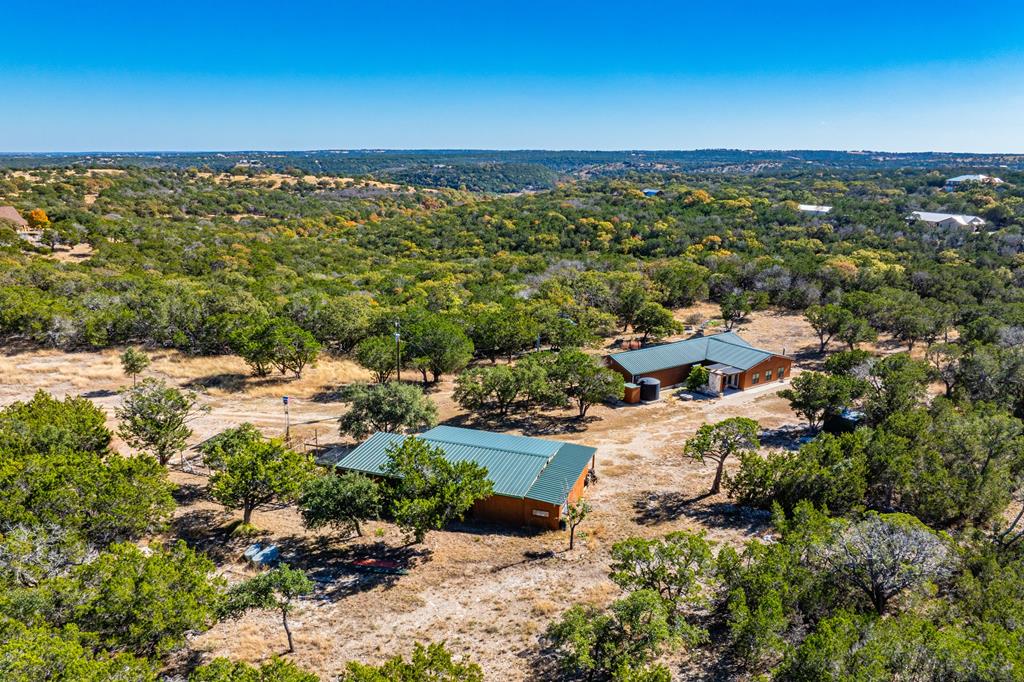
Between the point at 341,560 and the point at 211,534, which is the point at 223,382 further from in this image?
the point at 341,560

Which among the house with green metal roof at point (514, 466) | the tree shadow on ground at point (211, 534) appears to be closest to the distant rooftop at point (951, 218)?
the house with green metal roof at point (514, 466)

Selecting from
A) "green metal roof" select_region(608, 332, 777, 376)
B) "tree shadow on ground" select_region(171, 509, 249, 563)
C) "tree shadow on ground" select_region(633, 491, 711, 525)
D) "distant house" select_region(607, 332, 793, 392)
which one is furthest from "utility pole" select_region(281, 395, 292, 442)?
"green metal roof" select_region(608, 332, 777, 376)

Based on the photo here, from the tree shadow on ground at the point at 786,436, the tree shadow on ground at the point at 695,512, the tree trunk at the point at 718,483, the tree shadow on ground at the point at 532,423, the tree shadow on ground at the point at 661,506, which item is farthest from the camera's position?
the tree shadow on ground at the point at 532,423

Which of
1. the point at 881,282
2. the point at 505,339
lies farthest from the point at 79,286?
the point at 881,282

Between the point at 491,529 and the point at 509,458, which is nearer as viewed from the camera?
the point at 491,529

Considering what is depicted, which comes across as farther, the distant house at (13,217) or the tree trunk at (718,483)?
the distant house at (13,217)

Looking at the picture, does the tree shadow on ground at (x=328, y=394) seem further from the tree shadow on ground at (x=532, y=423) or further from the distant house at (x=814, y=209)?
the distant house at (x=814, y=209)

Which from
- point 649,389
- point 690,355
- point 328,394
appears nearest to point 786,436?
point 649,389
